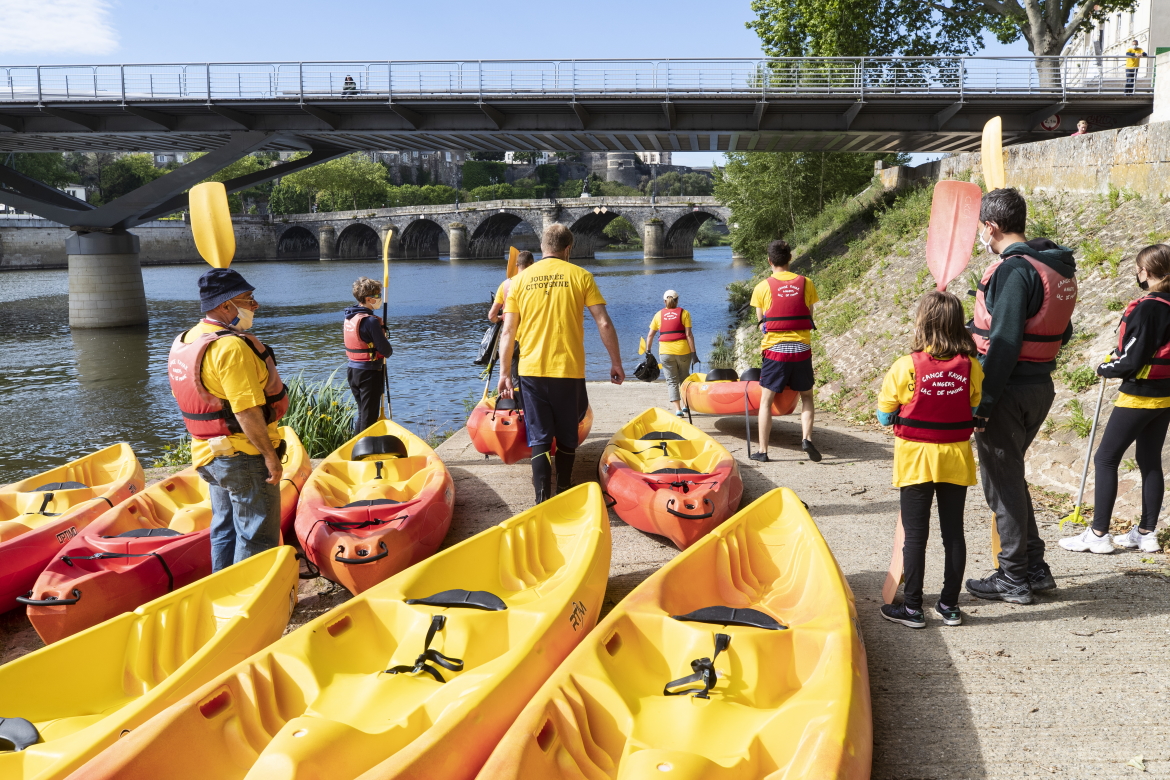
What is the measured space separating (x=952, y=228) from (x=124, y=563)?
4766 millimetres

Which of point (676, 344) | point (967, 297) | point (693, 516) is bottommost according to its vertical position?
point (693, 516)

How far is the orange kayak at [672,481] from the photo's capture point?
461 centimetres

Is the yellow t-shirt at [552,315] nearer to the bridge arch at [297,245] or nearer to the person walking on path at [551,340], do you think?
the person walking on path at [551,340]

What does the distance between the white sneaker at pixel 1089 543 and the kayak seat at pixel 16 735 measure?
4970 mm

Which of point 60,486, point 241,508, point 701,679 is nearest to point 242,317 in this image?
point 241,508

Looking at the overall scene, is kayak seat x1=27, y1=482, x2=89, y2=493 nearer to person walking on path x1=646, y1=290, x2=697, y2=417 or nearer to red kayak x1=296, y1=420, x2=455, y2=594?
red kayak x1=296, y1=420, x2=455, y2=594

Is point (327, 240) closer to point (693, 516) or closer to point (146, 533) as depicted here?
point (146, 533)

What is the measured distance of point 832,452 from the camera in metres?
6.95

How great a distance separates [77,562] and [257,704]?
198 centimetres

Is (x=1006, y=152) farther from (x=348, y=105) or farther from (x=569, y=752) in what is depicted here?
(x=348, y=105)

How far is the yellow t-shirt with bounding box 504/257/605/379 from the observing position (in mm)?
4918

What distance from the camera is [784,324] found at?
6.23m

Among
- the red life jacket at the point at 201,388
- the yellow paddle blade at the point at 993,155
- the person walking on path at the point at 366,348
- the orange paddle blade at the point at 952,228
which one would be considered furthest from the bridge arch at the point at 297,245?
the orange paddle blade at the point at 952,228

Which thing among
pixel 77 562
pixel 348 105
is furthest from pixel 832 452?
pixel 348 105
